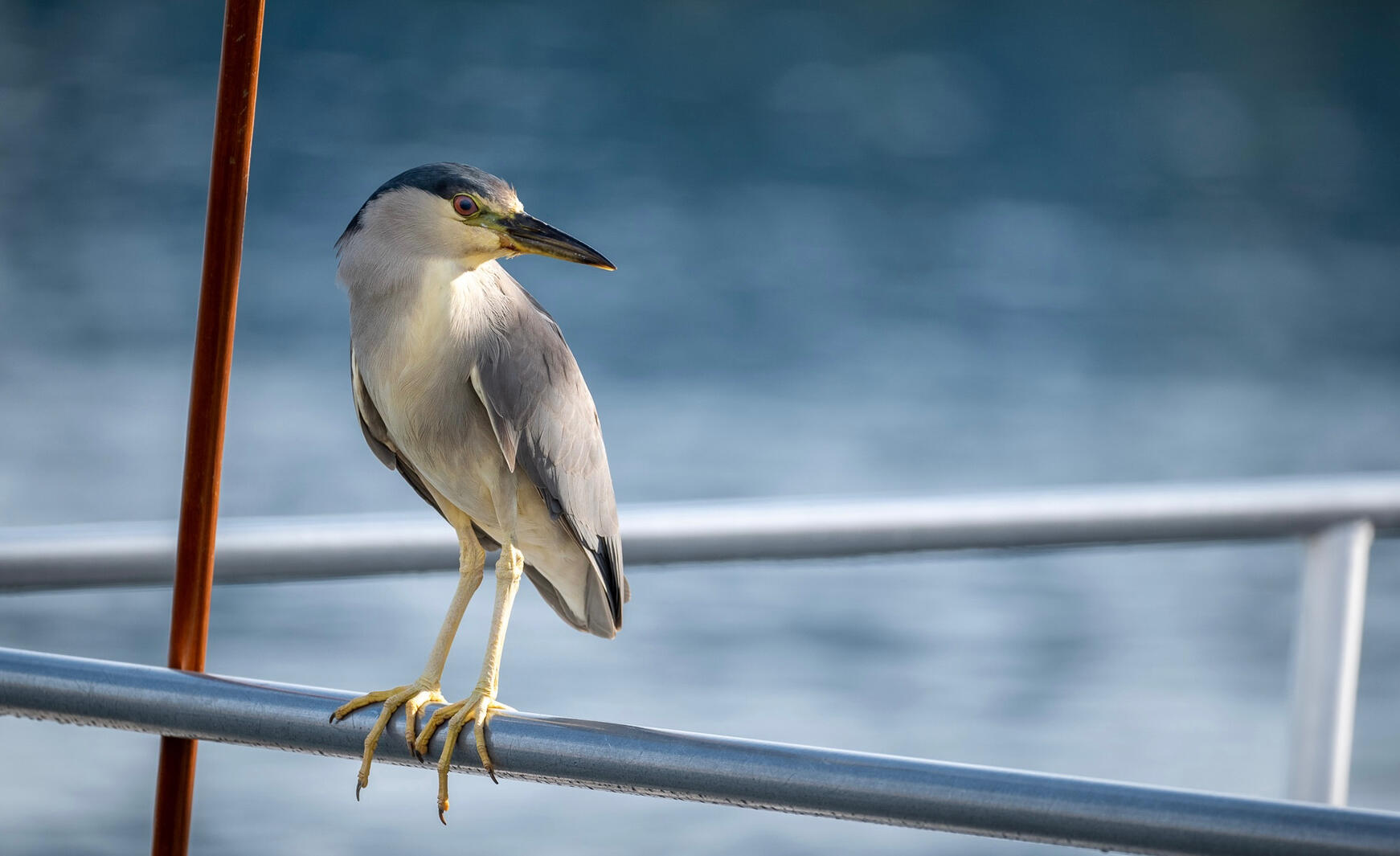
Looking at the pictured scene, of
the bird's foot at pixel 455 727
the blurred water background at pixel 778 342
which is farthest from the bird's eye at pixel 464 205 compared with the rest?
the blurred water background at pixel 778 342

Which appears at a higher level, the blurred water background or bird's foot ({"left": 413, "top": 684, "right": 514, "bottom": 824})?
the blurred water background

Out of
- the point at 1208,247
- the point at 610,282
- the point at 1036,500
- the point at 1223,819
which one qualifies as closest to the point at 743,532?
the point at 1036,500

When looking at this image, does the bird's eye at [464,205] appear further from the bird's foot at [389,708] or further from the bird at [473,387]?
the bird's foot at [389,708]

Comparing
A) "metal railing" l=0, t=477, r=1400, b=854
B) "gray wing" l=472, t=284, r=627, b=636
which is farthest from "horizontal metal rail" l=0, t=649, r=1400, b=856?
"gray wing" l=472, t=284, r=627, b=636

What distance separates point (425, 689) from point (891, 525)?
41cm

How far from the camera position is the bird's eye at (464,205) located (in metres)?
0.82

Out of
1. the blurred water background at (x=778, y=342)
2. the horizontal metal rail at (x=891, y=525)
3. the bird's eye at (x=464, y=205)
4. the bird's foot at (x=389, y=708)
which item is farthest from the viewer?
the blurred water background at (x=778, y=342)

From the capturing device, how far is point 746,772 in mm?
545

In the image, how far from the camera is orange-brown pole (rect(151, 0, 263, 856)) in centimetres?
63

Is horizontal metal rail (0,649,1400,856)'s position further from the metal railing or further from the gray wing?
the gray wing

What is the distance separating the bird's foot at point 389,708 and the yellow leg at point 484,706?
0.05ft

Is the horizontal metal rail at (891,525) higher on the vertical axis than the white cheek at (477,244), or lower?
lower

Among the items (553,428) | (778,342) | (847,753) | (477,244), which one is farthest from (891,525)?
(778,342)

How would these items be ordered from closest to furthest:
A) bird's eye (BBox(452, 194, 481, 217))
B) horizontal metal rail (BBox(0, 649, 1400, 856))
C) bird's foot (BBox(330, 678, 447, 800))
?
horizontal metal rail (BBox(0, 649, 1400, 856)) → bird's foot (BBox(330, 678, 447, 800)) → bird's eye (BBox(452, 194, 481, 217))
